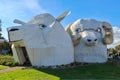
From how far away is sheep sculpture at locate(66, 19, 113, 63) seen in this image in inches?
993

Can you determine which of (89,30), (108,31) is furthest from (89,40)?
(108,31)

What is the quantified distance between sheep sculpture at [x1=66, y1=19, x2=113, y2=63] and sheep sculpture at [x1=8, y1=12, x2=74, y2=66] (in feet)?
5.46

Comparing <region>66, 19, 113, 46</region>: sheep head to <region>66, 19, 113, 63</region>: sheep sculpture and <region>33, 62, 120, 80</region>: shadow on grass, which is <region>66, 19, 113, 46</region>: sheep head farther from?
<region>33, 62, 120, 80</region>: shadow on grass

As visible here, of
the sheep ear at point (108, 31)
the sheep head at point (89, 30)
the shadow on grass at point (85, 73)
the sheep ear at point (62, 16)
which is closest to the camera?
the shadow on grass at point (85, 73)

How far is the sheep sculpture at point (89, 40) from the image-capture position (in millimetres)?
25219

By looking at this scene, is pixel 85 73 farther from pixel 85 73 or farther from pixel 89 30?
pixel 89 30

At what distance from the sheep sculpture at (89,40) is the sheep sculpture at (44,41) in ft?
5.46

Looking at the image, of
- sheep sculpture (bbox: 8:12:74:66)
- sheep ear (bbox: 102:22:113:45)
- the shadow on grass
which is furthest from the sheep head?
the shadow on grass

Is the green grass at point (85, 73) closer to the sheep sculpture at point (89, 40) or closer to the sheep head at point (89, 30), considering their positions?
the sheep sculpture at point (89, 40)

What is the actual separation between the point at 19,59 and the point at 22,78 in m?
8.85

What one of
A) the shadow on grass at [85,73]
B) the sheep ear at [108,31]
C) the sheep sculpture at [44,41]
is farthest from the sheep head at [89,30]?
the shadow on grass at [85,73]

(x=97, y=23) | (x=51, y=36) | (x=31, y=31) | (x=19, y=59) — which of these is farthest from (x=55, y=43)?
(x=97, y=23)

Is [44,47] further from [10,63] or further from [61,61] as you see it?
[10,63]

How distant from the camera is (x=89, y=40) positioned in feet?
80.2
